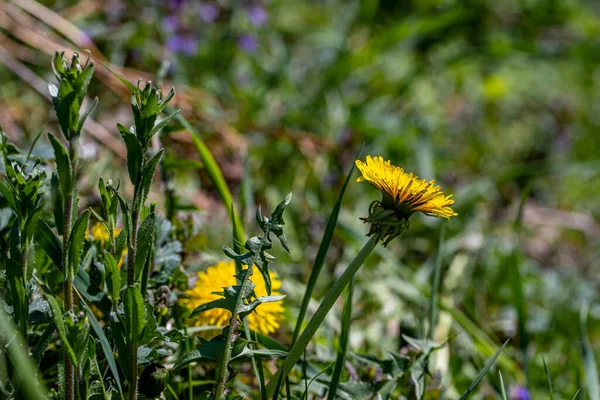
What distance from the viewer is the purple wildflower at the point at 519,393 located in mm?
1519

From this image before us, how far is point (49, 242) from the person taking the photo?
2.86ft

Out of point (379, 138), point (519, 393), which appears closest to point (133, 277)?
point (519, 393)

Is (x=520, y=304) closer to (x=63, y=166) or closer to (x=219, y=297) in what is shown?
(x=219, y=297)

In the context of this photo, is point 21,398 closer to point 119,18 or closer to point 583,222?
point 119,18

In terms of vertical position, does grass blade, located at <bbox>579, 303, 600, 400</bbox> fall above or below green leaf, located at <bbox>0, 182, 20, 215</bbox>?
below

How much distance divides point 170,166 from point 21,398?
Answer: 56 centimetres

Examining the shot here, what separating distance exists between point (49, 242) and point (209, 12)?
225 centimetres

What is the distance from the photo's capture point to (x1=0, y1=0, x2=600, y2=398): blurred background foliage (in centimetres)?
174

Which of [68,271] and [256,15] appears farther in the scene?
[256,15]

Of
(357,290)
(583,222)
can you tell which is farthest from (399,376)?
(583,222)

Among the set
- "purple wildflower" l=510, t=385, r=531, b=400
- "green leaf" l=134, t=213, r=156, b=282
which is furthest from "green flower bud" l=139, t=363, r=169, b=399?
"purple wildflower" l=510, t=385, r=531, b=400

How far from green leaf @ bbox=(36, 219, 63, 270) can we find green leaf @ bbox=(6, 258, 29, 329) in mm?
76

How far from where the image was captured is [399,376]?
1133 mm

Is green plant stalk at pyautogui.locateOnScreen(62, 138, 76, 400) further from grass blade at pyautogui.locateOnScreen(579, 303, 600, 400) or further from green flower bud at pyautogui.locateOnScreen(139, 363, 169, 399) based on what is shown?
grass blade at pyautogui.locateOnScreen(579, 303, 600, 400)
